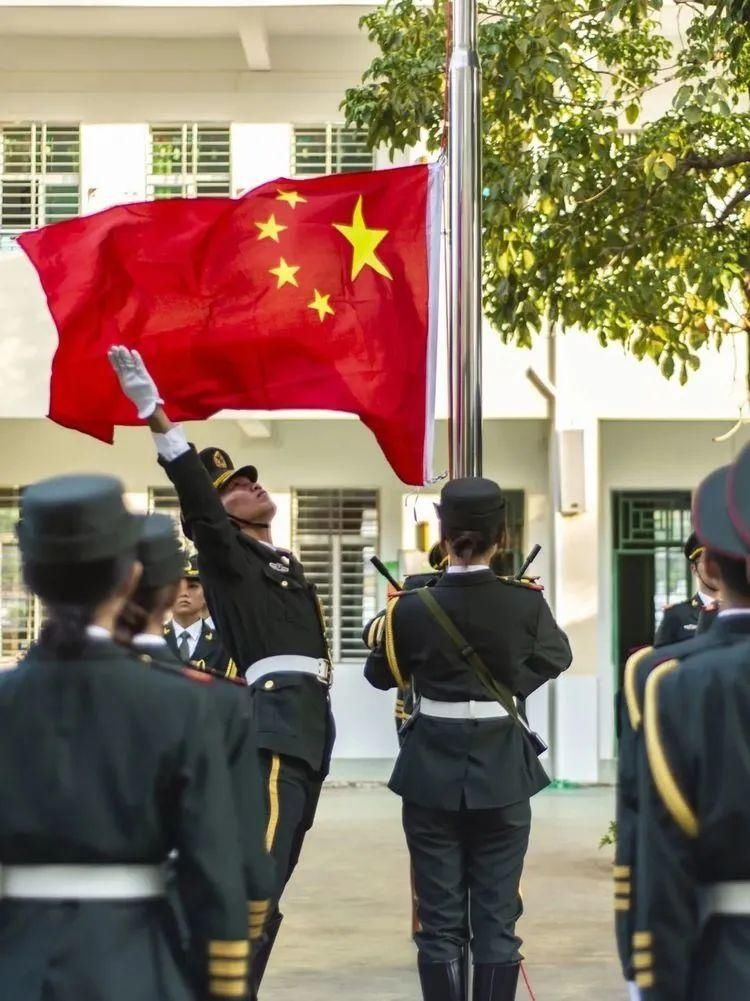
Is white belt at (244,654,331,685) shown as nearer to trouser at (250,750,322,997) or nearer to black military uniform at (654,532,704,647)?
trouser at (250,750,322,997)

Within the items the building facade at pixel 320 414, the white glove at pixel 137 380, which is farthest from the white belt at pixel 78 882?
the building facade at pixel 320 414

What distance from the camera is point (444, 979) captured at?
6.02 m

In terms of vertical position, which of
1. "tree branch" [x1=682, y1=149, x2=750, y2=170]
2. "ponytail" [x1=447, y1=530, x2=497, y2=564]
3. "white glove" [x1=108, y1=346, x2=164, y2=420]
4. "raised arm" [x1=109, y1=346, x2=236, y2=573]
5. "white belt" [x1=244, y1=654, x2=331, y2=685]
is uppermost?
"tree branch" [x1=682, y1=149, x2=750, y2=170]

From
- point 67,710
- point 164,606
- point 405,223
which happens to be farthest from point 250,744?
point 405,223

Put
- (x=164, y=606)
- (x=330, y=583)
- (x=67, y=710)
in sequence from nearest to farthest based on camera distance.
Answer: (x=67, y=710) < (x=164, y=606) < (x=330, y=583)

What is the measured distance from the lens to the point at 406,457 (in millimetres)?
6895

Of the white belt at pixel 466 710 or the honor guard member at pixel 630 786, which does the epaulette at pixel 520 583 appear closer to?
the white belt at pixel 466 710

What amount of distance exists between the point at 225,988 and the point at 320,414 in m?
13.8

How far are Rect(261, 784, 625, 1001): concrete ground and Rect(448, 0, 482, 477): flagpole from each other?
8.42 ft

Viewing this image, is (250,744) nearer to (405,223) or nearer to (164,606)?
(164,606)

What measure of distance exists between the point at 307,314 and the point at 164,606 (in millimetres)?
3219

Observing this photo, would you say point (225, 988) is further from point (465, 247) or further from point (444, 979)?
point (465, 247)

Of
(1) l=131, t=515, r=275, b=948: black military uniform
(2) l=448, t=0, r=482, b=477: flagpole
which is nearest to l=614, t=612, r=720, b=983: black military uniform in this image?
(1) l=131, t=515, r=275, b=948: black military uniform

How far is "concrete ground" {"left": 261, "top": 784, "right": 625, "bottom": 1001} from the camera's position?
7973 mm
